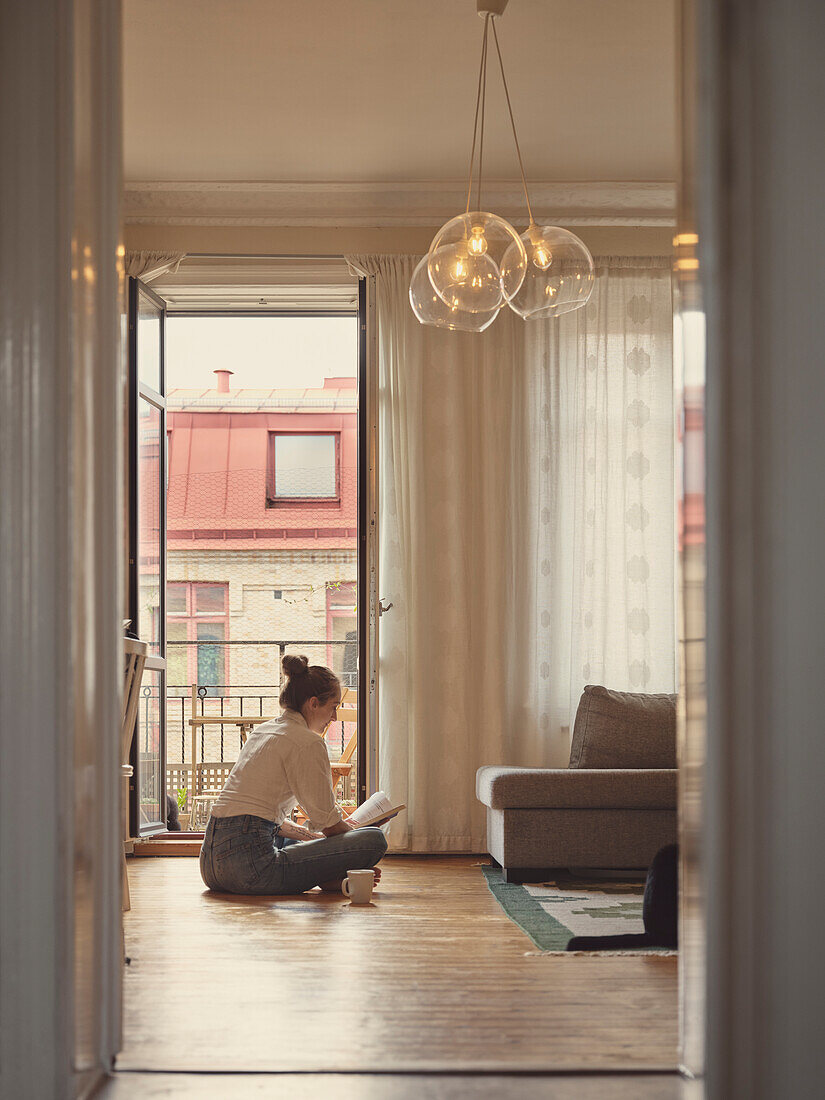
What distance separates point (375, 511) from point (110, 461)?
3404 mm

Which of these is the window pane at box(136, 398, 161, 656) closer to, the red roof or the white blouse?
the white blouse

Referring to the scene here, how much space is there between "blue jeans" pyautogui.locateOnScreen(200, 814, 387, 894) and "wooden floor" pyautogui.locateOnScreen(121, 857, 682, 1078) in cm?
13

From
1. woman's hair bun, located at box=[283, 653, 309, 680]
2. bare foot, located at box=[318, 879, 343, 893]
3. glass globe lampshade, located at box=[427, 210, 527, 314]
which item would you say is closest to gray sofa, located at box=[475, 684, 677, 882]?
bare foot, located at box=[318, 879, 343, 893]

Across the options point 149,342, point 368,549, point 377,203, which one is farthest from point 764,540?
point 149,342

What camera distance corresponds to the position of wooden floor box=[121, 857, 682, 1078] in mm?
2049

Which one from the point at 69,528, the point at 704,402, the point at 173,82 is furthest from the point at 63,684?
the point at 173,82

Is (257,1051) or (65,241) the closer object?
(65,241)

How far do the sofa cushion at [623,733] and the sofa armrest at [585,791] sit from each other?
0.36 meters

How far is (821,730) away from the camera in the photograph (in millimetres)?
1837

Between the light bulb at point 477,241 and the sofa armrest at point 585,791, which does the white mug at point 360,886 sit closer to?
the sofa armrest at point 585,791

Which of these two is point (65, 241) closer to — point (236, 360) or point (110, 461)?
point (110, 461)

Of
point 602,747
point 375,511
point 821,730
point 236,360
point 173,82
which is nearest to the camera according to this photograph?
point 821,730

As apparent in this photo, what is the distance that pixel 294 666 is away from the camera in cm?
419

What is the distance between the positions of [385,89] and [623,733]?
2.89 m
